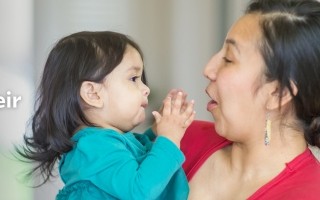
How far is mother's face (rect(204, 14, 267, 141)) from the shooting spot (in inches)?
41.7

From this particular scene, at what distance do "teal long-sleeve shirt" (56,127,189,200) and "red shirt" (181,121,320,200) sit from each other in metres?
0.11

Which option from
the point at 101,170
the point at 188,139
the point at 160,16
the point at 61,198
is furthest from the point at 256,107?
the point at 160,16

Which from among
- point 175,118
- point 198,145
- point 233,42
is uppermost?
point 233,42

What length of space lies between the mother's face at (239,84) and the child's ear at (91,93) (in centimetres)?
25

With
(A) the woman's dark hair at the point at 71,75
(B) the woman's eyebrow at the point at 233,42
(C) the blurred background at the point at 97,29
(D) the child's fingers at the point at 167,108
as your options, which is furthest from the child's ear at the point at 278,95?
(C) the blurred background at the point at 97,29

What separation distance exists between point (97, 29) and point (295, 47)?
1.32 m

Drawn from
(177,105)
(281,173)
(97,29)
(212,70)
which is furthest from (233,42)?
(97,29)

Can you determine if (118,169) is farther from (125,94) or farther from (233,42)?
(233,42)

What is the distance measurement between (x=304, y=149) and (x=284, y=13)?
11.9 inches

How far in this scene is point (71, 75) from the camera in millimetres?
1157

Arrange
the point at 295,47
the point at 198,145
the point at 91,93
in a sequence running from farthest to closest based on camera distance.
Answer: the point at 198,145, the point at 91,93, the point at 295,47

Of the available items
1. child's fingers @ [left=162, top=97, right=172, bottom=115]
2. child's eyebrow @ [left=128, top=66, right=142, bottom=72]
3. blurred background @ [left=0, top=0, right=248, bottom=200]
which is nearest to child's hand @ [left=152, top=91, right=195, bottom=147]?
child's fingers @ [left=162, top=97, right=172, bottom=115]

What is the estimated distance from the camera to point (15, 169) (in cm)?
215

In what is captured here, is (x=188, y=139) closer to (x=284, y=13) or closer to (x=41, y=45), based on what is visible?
(x=284, y=13)
